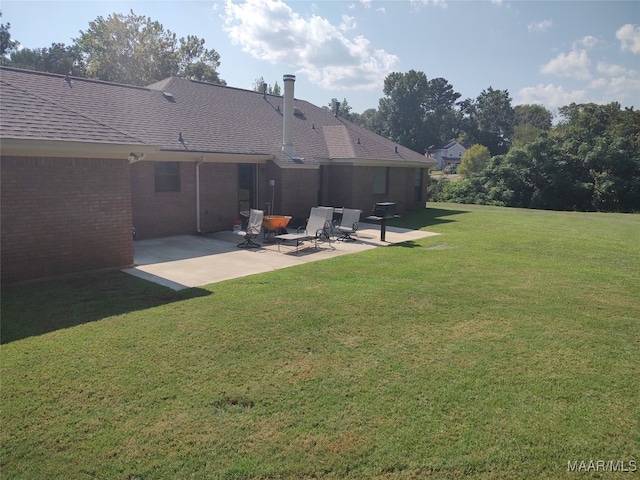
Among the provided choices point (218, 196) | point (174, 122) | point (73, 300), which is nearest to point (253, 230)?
point (218, 196)

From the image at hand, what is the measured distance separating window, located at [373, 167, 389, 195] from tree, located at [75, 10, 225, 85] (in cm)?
3089

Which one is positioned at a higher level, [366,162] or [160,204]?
[366,162]

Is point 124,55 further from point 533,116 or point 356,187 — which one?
point 533,116

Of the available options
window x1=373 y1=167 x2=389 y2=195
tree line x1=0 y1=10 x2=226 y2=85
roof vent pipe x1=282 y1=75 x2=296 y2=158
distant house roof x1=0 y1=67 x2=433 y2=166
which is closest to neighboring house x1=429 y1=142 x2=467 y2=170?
tree line x1=0 y1=10 x2=226 y2=85

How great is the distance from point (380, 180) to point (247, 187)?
6.62 meters

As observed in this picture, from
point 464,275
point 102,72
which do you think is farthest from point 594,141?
point 102,72

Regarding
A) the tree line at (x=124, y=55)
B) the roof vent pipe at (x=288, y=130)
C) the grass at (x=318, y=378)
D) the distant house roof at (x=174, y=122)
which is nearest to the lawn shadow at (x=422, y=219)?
the distant house roof at (x=174, y=122)

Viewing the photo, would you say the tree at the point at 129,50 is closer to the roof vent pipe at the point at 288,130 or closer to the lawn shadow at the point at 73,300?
the roof vent pipe at the point at 288,130

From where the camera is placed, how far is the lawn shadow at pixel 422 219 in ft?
57.3

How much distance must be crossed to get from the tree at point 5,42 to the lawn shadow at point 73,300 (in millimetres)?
51742

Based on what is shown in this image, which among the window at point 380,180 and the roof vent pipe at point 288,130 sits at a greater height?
the roof vent pipe at point 288,130

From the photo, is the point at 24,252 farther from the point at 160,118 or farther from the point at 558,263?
the point at 558,263

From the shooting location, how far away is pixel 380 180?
19.8 metres

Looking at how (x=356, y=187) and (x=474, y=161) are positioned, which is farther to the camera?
(x=474, y=161)
